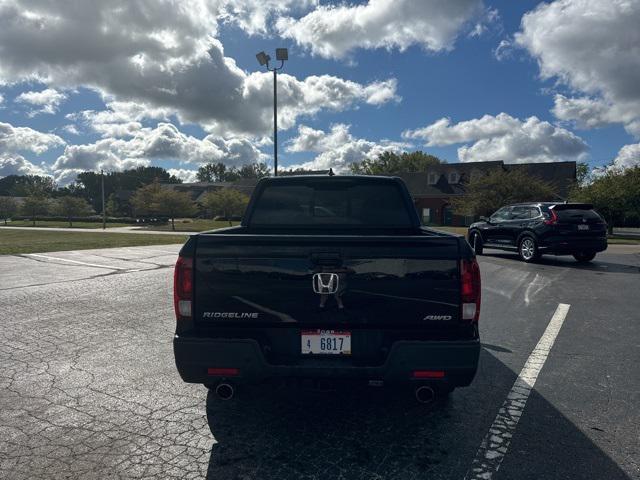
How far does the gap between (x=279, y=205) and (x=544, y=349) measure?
11.3 ft

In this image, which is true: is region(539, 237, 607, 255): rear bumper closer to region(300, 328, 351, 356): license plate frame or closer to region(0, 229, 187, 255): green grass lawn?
region(300, 328, 351, 356): license plate frame

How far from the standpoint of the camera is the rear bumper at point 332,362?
8.92 feet

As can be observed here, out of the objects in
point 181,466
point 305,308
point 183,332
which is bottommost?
point 181,466

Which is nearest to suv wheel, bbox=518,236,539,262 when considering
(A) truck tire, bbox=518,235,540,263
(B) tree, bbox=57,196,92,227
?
(A) truck tire, bbox=518,235,540,263

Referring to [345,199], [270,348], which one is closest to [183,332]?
[270,348]

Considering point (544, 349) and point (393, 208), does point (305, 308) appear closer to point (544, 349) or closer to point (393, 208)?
point (393, 208)

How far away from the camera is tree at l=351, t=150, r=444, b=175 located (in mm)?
78188

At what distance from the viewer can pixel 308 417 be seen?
318 cm

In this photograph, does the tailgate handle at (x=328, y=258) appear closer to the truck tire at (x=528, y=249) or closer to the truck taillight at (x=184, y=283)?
the truck taillight at (x=184, y=283)

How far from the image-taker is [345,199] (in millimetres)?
4230

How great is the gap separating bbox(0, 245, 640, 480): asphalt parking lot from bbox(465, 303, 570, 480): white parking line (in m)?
0.01

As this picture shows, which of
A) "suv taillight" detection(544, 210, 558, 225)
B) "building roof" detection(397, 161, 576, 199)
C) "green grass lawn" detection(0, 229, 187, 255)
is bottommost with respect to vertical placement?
"green grass lawn" detection(0, 229, 187, 255)

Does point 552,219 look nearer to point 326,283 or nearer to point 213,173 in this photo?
point 326,283

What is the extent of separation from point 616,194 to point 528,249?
20.7 meters
